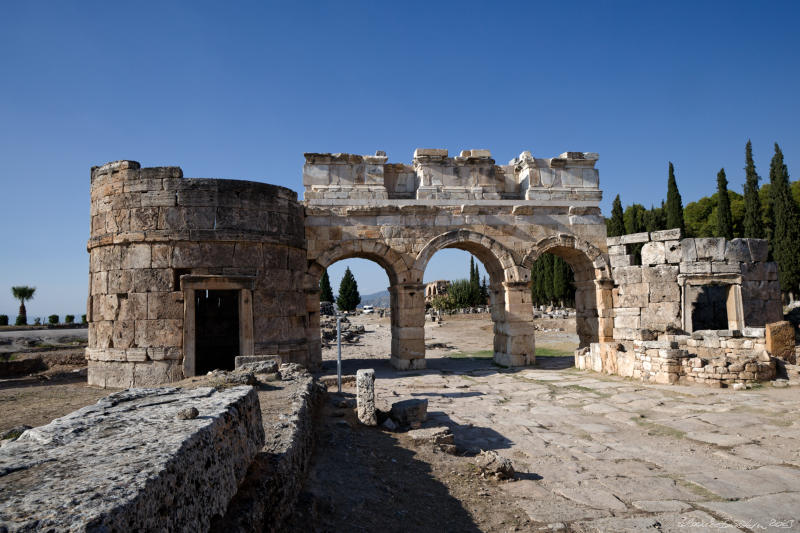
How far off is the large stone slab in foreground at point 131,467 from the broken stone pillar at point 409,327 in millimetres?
9959

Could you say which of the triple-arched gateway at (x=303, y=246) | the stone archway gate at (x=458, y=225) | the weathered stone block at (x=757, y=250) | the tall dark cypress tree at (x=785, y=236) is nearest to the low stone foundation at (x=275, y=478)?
the triple-arched gateway at (x=303, y=246)

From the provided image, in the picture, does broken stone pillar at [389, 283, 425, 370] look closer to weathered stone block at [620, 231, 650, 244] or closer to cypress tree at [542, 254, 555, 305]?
weathered stone block at [620, 231, 650, 244]

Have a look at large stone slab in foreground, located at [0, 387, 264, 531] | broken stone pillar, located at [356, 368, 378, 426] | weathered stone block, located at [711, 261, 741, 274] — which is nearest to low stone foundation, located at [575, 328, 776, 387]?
weathered stone block, located at [711, 261, 741, 274]

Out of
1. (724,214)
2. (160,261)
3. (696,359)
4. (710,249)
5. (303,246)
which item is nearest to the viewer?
(696,359)

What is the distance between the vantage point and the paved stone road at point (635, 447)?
4207mm

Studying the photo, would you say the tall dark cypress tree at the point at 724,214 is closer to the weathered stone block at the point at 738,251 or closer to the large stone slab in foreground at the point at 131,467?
the weathered stone block at the point at 738,251

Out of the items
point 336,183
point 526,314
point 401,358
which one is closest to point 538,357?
point 526,314

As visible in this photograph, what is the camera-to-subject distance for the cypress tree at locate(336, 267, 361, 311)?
160 ft

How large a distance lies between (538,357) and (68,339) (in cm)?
1832

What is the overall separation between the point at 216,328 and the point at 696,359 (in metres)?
11.8

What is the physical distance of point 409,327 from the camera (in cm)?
1319

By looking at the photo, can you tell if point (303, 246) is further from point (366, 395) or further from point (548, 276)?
point (548, 276)

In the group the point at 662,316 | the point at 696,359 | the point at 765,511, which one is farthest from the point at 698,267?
the point at 765,511

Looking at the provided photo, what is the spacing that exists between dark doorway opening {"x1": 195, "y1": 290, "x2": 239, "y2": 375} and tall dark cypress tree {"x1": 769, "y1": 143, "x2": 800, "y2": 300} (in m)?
28.6
